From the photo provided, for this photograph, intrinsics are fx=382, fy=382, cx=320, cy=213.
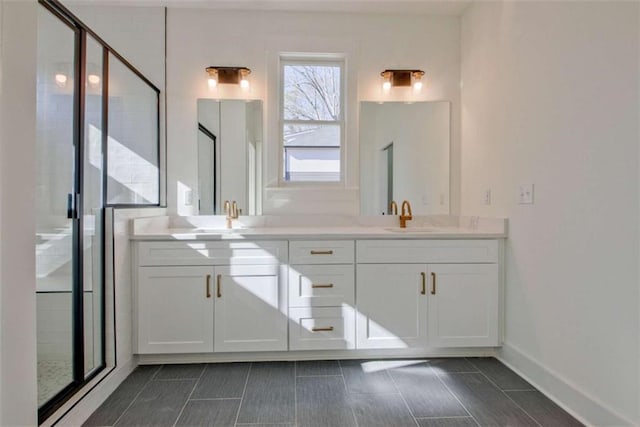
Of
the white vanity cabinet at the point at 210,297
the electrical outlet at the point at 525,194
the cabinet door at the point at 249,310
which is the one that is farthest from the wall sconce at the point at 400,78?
the cabinet door at the point at 249,310

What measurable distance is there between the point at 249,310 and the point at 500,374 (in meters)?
1.59

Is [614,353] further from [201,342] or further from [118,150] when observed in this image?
[118,150]

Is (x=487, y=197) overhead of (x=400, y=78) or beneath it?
beneath

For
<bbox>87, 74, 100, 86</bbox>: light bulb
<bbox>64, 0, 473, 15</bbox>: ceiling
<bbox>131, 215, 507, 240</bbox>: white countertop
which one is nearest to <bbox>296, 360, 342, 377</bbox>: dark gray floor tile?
<bbox>131, 215, 507, 240</bbox>: white countertop

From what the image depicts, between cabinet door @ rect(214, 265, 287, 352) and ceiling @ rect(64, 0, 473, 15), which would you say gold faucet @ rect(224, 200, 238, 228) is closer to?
cabinet door @ rect(214, 265, 287, 352)

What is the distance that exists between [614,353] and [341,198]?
6.41 ft

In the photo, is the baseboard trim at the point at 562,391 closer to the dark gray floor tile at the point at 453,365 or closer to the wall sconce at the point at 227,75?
the dark gray floor tile at the point at 453,365

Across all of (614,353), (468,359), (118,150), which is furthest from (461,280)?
(118,150)

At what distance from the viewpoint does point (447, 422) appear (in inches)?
71.1

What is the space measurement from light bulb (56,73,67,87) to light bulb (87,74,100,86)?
0.37 ft

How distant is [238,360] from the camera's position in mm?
2486

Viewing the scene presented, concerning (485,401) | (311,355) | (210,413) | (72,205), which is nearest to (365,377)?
(311,355)

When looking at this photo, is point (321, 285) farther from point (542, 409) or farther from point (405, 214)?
point (542, 409)

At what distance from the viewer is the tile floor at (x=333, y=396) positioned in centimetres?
183
